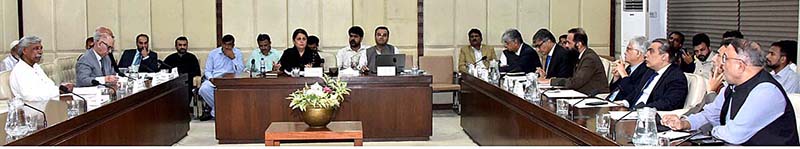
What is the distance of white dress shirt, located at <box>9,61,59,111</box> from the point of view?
621 centimetres

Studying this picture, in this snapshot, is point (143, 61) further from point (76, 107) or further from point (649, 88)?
point (649, 88)

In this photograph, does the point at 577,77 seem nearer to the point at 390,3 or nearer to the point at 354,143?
the point at 354,143

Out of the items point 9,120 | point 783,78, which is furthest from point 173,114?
point 783,78

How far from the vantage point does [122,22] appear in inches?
404

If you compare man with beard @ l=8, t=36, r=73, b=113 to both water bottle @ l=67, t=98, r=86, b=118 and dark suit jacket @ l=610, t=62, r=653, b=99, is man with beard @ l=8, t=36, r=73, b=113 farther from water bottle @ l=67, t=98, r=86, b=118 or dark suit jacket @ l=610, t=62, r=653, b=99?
dark suit jacket @ l=610, t=62, r=653, b=99

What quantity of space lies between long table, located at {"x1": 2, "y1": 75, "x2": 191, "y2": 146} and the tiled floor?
0.16m

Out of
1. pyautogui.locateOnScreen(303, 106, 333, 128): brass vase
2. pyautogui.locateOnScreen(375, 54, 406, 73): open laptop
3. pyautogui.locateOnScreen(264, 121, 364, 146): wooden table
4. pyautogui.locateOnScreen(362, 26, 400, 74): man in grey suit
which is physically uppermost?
pyautogui.locateOnScreen(362, 26, 400, 74): man in grey suit

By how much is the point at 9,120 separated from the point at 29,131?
103 mm

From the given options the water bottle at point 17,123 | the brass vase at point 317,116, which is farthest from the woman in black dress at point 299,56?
the water bottle at point 17,123

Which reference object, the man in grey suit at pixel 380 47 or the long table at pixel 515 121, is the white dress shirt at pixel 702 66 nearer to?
the long table at pixel 515 121

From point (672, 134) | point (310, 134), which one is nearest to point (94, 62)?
point (310, 134)

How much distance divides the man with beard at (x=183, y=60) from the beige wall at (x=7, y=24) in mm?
1586

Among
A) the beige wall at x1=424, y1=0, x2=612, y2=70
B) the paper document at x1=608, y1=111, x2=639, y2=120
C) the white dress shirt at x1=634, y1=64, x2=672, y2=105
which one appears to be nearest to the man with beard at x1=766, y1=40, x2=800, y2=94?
the white dress shirt at x1=634, y1=64, x2=672, y2=105

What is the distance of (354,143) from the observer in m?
6.36
